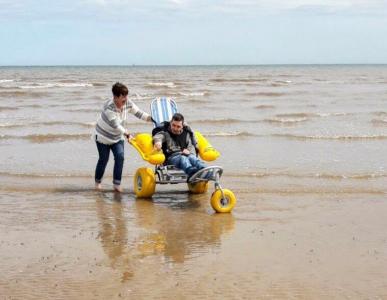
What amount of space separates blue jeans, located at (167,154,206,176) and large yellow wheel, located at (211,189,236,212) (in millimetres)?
655

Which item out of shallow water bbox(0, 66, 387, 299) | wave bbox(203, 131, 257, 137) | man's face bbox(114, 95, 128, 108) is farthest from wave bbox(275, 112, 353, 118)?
man's face bbox(114, 95, 128, 108)

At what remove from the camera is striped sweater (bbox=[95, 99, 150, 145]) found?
8.86 meters

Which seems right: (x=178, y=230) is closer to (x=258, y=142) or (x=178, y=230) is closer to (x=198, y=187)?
(x=198, y=187)

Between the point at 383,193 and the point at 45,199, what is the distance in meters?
4.64

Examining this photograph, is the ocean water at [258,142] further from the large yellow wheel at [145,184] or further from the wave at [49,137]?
the large yellow wheel at [145,184]

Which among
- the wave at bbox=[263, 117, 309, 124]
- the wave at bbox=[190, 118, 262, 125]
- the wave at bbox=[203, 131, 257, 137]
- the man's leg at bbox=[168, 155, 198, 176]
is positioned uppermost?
the wave at bbox=[263, 117, 309, 124]

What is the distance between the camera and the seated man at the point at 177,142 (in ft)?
27.8

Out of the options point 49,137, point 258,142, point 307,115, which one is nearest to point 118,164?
point 258,142

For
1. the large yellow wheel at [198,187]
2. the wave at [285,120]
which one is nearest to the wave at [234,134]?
the wave at [285,120]

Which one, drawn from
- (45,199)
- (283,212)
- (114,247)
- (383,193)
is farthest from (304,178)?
(114,247)

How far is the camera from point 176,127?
28.2 feet

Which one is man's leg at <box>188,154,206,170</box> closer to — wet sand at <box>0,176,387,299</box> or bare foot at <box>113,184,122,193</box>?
wet sand at <box>0,176,387,299</box>

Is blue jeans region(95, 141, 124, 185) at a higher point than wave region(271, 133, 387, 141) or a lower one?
lower

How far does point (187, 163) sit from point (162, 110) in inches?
53.9
